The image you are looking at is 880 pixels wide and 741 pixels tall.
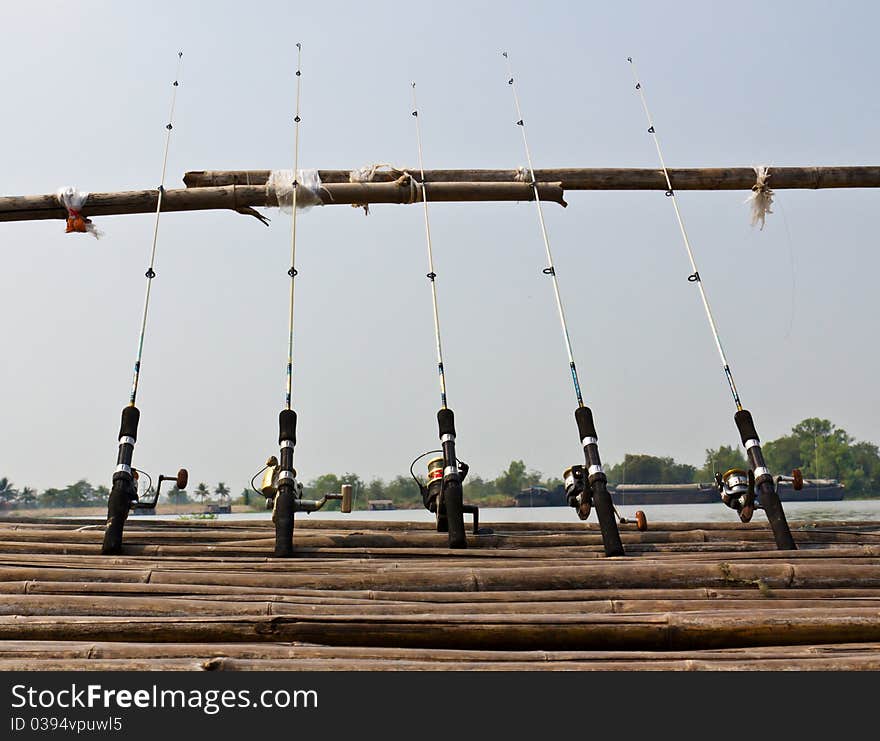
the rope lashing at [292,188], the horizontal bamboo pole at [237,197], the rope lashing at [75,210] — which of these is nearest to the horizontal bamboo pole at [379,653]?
the rope lashing at [292,188]

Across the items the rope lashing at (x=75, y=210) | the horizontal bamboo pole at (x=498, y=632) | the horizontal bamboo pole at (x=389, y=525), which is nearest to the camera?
the horizontal bamboo pole at (x=498, y=632)

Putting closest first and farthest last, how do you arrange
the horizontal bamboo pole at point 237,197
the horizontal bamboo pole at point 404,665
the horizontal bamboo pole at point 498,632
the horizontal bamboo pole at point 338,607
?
the horizontal bamboo pole at point 404,665
the horizontal bamboo pole at point 498,632
the horizontal bamboo pole at point 338,607
the horizontal bamboo pole at point 237,197

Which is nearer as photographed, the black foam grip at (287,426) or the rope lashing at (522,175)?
the black foam grip at (287,426)

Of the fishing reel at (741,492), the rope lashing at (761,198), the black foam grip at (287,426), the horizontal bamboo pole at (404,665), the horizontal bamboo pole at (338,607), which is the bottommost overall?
the horizontal bamboo pole at (404,665)

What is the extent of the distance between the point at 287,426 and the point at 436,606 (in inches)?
107

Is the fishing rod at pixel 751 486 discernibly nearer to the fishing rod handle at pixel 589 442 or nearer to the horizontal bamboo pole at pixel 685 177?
the fishing rod handle at pixel 589 442

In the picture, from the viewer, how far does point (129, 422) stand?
20.7ft

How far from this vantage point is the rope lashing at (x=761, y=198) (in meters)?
10.1

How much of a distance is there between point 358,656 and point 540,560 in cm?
234

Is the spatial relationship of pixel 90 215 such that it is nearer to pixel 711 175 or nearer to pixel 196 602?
pixel 196 602

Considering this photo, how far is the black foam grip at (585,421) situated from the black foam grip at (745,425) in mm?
1315

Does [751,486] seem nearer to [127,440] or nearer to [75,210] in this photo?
[127,440]

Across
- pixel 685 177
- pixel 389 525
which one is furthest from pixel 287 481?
pixel 685 177
